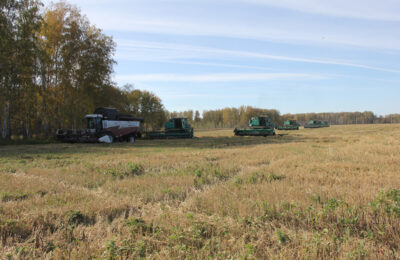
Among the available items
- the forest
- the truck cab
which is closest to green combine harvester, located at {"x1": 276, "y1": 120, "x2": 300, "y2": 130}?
the forest

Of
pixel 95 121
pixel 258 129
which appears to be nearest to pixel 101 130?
pixel 95 121

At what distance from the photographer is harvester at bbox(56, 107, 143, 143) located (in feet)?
91.7

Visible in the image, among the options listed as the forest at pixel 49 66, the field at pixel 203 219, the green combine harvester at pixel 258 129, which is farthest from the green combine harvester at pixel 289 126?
the field at pixel 203 219

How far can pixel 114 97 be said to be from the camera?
43.2 metres

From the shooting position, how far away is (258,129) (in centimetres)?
3850

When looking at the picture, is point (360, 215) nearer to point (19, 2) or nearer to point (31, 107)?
point (19, 2)

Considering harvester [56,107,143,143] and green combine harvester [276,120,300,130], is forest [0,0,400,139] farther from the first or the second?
green combine harvester [276,120,300,130]

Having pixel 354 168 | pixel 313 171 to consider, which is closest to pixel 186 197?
pixel 313 171

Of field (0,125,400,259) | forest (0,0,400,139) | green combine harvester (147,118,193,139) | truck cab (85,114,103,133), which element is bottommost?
field (0,125,400,259)

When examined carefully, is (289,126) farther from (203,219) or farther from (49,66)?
(203,219)

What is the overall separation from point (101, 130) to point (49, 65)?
1043 centimetres

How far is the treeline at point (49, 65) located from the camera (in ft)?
85.9

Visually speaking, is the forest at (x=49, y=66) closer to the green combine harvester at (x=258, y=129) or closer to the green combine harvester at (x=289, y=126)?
the green combine harvester at (x=258, y=129)

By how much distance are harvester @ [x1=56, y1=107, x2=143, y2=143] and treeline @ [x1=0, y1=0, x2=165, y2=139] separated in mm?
5588
